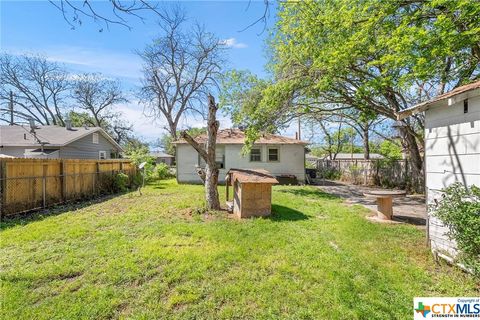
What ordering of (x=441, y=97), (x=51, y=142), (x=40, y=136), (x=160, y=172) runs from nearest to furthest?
(x=441, y=97), (x=51, y=142), (x=40, y=136), (x=160, y=172)

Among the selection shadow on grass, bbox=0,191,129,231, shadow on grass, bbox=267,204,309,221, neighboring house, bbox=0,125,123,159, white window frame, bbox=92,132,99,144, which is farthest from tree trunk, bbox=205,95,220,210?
white window frame, bbox=92,132,99,144

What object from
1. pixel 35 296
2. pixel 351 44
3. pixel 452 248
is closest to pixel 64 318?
pixel 35 296

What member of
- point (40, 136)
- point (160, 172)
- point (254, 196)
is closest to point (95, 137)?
point (40, 136)

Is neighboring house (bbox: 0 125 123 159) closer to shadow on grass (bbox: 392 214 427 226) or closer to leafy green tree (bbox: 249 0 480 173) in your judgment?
leafy green tree (bbox: 249 0 480 173)

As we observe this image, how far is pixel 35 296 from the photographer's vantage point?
3.10 metres

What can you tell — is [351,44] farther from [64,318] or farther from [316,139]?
[316,139]

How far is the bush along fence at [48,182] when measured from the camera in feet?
23.3

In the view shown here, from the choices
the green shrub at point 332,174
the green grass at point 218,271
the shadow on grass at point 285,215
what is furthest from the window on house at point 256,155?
the green grass at point 218,271

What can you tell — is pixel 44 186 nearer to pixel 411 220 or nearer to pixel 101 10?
pixel 101 10

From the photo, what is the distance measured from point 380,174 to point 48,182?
15.5 meters

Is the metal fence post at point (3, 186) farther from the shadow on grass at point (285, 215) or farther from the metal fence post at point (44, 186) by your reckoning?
the shadow on grass at point (285, 215)

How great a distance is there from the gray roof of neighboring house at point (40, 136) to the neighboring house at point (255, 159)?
739cm

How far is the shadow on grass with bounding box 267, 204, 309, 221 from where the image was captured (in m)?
6.71

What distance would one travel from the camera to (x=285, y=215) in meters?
7.09
